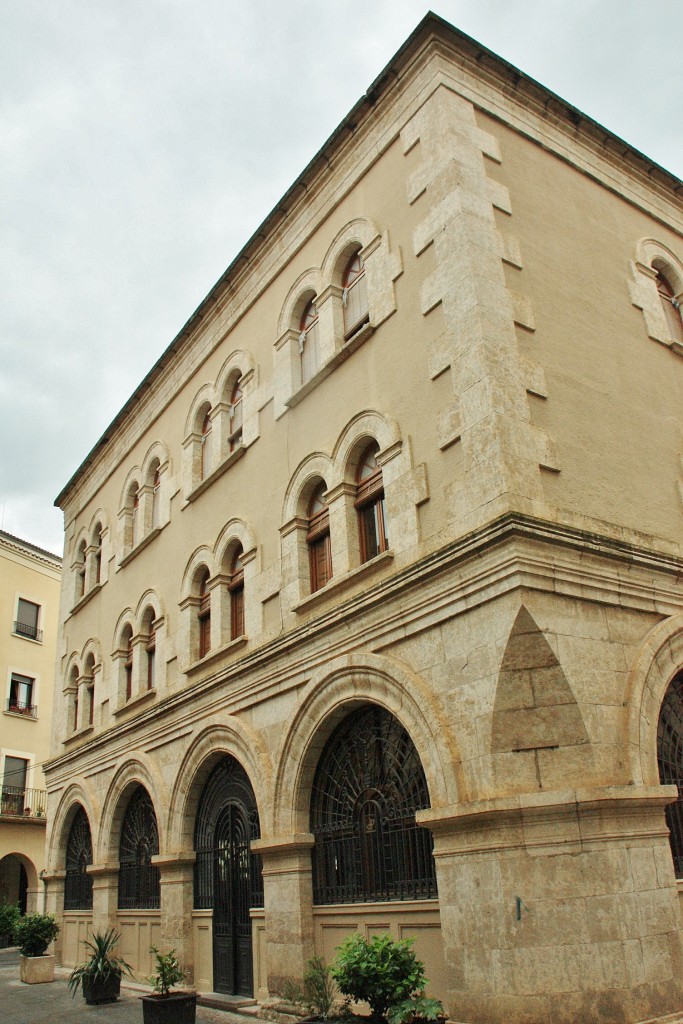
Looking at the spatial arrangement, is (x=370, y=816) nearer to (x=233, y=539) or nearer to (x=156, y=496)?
(x=233, y=539)

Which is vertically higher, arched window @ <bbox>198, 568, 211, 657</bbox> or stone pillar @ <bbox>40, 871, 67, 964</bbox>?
arched window @ <bbox>198, 568, 211, 657</bbox>

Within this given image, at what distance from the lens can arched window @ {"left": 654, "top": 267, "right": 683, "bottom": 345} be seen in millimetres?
13102

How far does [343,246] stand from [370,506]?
418 centimetres

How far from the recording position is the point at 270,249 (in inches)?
591

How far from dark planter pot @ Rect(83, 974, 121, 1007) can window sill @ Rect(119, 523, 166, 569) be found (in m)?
7.79

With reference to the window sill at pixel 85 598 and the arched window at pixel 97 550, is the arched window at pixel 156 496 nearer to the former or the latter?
the window sill at pixel 85 598

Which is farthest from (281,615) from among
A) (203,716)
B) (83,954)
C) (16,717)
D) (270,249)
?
(16,717)

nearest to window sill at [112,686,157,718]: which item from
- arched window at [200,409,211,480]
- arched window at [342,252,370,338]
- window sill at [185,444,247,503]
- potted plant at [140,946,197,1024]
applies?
window sill at [185,444,247,503]

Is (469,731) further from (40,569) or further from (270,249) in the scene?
(40,569)

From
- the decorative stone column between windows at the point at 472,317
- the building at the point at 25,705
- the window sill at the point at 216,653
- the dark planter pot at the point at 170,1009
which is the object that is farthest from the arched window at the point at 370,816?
the building at the point at 25,705

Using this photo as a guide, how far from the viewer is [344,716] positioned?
10.9 m

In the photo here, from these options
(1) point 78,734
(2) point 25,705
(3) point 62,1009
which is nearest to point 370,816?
(3) point 62,1009

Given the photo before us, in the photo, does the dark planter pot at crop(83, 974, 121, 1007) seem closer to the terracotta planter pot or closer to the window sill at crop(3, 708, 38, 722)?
the terracotta planter pot

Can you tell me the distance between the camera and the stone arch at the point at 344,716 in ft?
28.2
